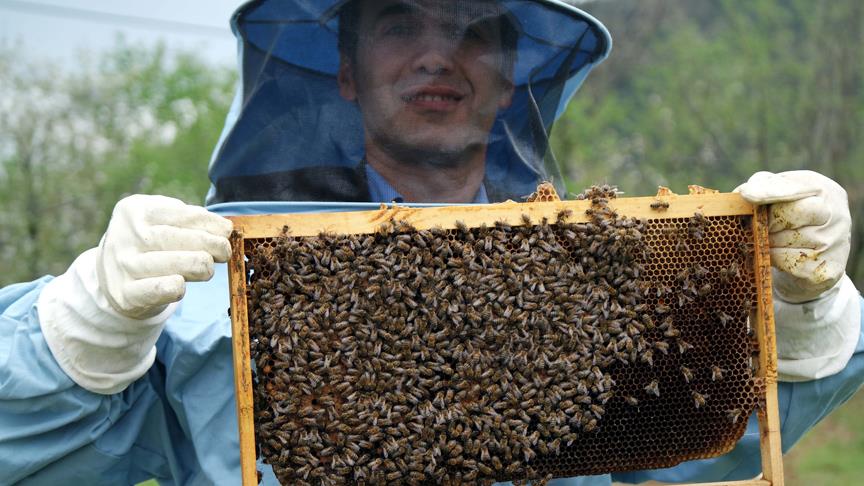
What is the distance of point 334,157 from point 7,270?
580 inches

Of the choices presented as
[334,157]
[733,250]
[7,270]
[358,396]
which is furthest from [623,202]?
[7,270]

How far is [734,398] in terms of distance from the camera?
3281 millimetres

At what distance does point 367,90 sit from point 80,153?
15.7 metres

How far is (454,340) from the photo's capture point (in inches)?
122

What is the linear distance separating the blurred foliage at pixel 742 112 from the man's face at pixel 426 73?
12629 millimetres

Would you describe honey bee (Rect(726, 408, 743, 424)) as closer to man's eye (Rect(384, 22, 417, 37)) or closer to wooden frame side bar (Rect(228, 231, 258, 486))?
wooden frame side bar (Rect(228, 231, 258, 486))

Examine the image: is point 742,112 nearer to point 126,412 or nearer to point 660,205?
point 660,205

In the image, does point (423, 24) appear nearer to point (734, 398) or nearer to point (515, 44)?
point (515, 44)

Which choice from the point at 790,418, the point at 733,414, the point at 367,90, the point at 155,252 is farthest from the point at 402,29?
the point at 790,418

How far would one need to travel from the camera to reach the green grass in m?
12.1

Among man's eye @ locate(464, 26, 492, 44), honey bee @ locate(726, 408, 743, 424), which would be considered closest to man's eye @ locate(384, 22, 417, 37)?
man's eye @ locate(464, 26, 492, 44)

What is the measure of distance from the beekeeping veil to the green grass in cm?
789

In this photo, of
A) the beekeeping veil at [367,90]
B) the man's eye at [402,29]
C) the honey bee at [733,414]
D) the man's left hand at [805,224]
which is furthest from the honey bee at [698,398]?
the man's eye at [402,29]

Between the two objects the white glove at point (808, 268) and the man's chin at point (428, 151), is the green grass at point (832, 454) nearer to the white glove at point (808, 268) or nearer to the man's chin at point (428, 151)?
the man's chin at point (428, 151)
